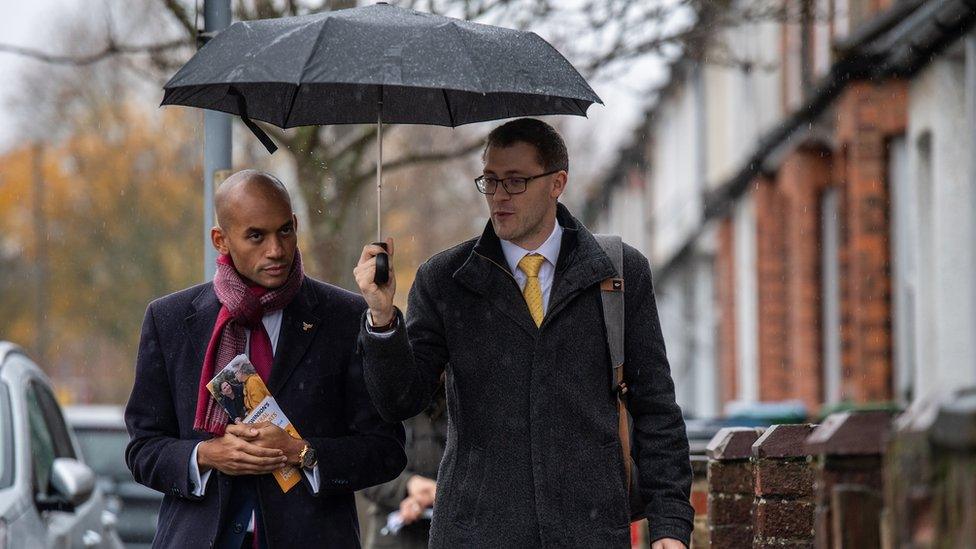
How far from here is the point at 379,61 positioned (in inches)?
188

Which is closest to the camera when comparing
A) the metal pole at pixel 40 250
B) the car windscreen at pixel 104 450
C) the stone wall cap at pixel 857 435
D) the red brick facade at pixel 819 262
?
the stone wall cap at pixel 857 435

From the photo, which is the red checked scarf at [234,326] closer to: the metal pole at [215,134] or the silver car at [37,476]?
the metal pole at [215,134]

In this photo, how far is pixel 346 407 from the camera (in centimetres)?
516

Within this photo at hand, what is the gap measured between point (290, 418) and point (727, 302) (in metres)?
22.2

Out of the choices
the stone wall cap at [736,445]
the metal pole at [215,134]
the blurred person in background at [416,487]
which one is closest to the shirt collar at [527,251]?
the stone wall cap at [736,445]

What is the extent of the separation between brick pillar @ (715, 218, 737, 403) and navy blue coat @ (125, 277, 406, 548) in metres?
21.4

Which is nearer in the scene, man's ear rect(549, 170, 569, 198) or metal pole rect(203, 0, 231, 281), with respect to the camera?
man's ear rect(549, 170, 569, 198)

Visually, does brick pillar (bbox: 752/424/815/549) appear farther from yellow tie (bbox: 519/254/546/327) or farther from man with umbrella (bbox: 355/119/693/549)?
yellow tie (bbox: 519/254/546/327)

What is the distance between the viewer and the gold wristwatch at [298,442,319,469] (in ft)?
16.1

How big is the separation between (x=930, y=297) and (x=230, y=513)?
392 inches

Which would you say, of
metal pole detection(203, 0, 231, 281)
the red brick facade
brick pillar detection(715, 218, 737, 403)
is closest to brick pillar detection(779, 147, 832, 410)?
the red brick facade

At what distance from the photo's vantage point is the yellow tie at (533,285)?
4.86 metres

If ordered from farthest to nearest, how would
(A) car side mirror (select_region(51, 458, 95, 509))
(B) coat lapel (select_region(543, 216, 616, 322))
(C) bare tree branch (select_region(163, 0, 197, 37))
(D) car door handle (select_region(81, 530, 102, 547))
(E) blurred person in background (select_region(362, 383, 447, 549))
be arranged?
1. (C) bare tree branch (select_region(163, 0, 197, 37))
2. (D) car door handle (select_region(81, 530, 102, 547))
3. (A) car side mirror (select_region(51, 458, 95, 509))
4. (E) blurred person in background (select_region(362, 383, 447, 549))
5. (B) coat lapel (select_region(543, 216, 616, 322))

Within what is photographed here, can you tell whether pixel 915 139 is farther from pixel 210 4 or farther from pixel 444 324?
pixel 444 324
